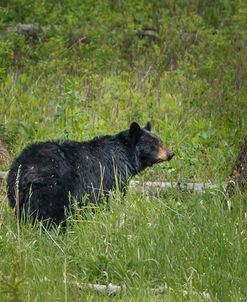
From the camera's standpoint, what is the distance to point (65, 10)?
48.4 feet

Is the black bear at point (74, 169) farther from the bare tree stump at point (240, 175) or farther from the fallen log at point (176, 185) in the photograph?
the bare tree stump at point (240, 175)

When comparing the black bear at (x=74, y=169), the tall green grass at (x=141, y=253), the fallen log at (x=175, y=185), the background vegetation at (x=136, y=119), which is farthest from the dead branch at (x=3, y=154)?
the tall green grass at (x=141, y=253)

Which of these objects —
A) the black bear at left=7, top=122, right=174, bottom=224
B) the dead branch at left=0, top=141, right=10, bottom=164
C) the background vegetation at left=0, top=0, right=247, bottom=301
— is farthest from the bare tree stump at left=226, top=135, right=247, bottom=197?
the dead branch at left=0, top=141, right=10, bottom=164

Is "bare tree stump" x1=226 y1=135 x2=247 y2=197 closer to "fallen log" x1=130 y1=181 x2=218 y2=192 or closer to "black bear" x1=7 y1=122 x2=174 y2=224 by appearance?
"fallen log" x1=130 y1=181 x2=218 y2=192

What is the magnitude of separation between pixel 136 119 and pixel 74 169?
121 inches

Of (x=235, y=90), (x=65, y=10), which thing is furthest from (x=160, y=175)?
(x=65, y=10)

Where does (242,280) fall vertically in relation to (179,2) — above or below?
below

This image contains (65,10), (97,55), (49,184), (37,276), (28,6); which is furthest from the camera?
(65,10)

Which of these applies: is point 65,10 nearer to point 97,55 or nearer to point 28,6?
point 28,6

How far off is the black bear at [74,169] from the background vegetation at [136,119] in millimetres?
238

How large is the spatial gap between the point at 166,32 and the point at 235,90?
3548 millimetres

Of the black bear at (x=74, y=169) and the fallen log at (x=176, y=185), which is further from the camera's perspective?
the fallen log at (x=176, y=185)

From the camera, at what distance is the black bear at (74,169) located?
22.3 feet

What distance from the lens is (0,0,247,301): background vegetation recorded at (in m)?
5.51
